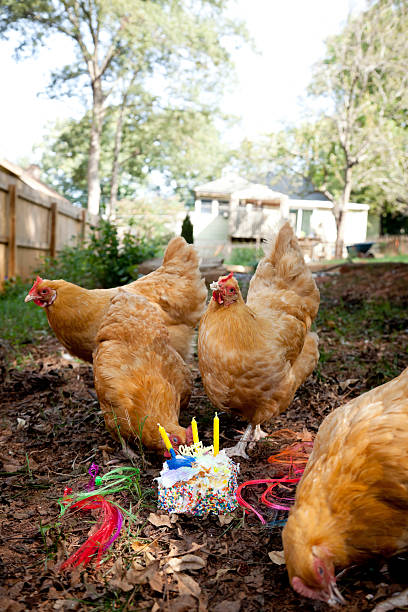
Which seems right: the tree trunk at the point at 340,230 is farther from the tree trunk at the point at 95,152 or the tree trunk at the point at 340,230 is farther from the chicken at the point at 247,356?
the chicken at the point at 247,356

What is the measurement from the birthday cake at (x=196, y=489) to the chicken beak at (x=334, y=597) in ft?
2.42

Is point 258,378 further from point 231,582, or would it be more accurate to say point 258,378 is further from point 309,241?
point 309,241

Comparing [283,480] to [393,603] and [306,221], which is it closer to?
[393,603]

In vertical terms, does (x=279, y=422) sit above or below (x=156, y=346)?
below

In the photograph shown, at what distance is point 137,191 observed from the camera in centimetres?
4609

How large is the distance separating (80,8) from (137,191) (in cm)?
2781

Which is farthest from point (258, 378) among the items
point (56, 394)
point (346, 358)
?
point (346, 358)

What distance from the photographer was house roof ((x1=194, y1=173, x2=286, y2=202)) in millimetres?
29953

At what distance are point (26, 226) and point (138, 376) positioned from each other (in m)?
8.01

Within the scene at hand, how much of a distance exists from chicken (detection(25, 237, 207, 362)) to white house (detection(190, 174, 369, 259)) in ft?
73.5

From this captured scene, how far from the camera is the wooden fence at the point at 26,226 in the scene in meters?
8.77

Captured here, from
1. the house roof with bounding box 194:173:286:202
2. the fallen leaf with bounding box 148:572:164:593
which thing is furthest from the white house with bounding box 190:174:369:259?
the fallen leaf with bounding box 148:572:164:593

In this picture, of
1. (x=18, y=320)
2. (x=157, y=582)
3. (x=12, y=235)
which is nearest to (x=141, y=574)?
(x=157, y=582)

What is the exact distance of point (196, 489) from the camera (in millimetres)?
2230
